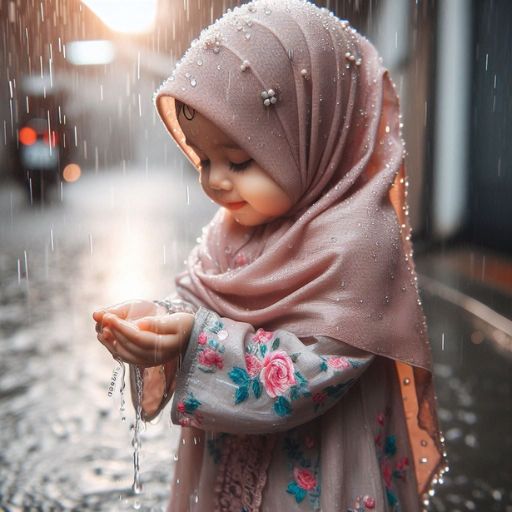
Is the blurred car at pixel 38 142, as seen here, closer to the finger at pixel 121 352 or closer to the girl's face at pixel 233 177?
the girl's face at pixel 233 177

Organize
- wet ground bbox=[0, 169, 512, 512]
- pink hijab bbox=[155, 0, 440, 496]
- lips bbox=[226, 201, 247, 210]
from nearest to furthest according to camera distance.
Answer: pink hijab bbox=[155, 0, 440, 496]
lips bbox=[226, 201, 247, 210]
wet ground bbox=[0, 169, 512, 512]

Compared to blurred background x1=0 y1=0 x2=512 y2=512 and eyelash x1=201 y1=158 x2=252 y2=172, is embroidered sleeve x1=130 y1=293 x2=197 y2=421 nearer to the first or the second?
eyelash x1=201 y1=158 x2=252 y2=172

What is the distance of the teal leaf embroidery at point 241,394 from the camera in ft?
5.46

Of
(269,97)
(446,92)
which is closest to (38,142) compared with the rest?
(446,92)

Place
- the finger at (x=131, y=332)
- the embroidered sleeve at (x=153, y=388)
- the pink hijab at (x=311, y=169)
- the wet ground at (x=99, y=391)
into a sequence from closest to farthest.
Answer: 1. the finger at (x=131, y=332)
2. the pink hijab at (x=311, y=169)
3. the embroidered sleeve at (x=153, y=388)
4. the wet ground at (x=99, y=391)

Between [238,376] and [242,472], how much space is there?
13.7 inches

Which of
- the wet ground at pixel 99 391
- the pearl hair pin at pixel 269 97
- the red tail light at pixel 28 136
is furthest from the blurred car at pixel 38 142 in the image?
the pearl hair pin at pixel 269 97

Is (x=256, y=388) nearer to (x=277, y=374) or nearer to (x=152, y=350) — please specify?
(x=277, y=374)

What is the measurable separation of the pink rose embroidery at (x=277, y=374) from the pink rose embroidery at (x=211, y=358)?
10cm

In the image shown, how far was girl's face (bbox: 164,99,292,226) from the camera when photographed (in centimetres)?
177

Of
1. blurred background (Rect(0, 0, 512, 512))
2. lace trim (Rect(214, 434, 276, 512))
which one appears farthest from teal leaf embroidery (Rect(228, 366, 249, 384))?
blurred background (Rect(0, 0, 512, 512))

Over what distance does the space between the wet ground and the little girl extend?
1962mm

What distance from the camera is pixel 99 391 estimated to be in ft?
16.5

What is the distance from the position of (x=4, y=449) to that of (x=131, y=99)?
42676 millimetres
